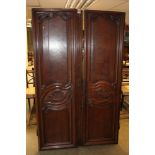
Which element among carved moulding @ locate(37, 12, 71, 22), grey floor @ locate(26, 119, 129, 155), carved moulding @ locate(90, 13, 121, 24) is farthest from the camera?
grey floor @ locate(26, 119, 129, 155)

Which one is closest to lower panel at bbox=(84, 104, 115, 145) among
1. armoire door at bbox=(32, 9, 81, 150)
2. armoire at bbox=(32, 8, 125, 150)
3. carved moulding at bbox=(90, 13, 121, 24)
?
armoire at bbox=(32, 8, 125, 150)

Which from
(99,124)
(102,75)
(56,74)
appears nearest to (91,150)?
(99,124)

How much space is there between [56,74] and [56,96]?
1.02 feet

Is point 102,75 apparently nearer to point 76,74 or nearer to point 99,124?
point 76,74

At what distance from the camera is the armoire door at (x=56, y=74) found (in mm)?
2670

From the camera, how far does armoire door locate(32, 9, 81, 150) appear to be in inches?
105

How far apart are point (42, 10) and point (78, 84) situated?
3.55ft

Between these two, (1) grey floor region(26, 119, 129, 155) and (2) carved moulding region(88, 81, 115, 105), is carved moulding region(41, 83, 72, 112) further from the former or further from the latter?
(1) grey floor region(26, 119, 129, 155)

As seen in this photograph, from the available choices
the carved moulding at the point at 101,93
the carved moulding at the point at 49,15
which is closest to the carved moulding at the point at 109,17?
the carved moulding at the point at 49,15
